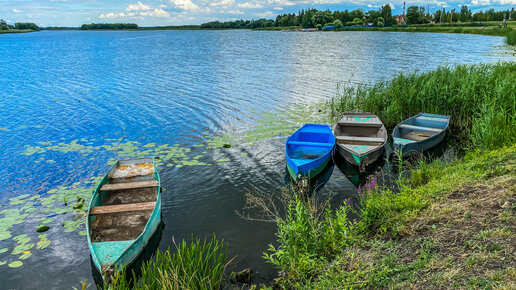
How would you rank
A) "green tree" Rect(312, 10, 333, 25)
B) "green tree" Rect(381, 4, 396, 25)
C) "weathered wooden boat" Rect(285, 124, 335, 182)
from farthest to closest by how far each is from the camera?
1. "green tree" Rect(312, 10, 333, 25)
2. "green tree" Rect(381, 4, 396, 25)
3. "weathered wooden boat" Rect(285, 124, 335, 182)

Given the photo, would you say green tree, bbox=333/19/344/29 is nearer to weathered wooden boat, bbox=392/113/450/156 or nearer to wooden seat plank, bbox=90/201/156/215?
weathered wooden boat, bbox=392/113/450/156

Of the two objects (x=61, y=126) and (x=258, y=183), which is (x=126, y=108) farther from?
(x=258, y=183)

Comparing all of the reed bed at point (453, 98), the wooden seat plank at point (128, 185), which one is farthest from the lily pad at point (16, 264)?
the reed bed at point (453, 98)

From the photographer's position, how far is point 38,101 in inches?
898

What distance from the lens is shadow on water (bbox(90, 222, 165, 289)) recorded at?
23.4ft

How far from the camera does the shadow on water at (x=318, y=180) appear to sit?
35.5 ft

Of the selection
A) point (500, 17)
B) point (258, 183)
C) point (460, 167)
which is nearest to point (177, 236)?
point (258, 183)

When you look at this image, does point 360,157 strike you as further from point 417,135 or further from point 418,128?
point 417,135

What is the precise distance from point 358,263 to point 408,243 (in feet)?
3.61

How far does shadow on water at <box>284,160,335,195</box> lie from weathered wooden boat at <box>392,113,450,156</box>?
8.92 ft

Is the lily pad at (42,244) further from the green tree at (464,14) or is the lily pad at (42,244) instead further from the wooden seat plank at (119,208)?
the green tree at (464,14)

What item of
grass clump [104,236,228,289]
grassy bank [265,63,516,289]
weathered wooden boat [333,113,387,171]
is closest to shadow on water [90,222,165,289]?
grass clump [104,236,228,289]

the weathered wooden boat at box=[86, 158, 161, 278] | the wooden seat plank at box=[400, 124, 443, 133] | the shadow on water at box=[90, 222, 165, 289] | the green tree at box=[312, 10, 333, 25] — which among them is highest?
the green tree at box=[312, 10, 333, 25]

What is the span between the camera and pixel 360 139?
13.0 metres
